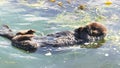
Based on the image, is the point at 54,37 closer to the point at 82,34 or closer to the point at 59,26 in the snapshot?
the point at 82,34

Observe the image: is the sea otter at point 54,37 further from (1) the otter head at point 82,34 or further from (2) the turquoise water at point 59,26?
(2) the turquoise water at point 59,26

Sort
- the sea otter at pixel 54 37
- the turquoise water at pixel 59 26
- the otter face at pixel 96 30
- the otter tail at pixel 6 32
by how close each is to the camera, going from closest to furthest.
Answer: the turquoise water at pixel 59 26, the sea otter at pixel 54 37, the otter tail at pixel 6 32, the otter face at pixel 96 30

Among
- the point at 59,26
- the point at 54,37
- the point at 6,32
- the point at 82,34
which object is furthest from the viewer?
the point at 59,26

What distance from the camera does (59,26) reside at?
1177 centimetres

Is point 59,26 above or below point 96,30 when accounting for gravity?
below

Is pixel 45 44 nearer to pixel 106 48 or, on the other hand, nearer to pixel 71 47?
pixel 71 47

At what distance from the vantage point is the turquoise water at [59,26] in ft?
29.1

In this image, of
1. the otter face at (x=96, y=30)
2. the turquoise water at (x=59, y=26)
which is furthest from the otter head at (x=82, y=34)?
the turquoise water at (x=59, y=26)

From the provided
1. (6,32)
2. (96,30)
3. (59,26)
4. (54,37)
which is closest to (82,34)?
(96,30)

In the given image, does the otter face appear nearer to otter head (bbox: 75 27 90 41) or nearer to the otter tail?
otter head (bbox: 75 27 90 41)

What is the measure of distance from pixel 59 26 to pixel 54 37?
78.0 inches

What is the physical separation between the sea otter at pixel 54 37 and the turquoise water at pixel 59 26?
196 mm

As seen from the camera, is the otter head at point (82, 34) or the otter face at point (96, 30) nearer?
the otter head at point (82, 34)

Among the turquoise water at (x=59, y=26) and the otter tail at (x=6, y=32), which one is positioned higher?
the otter tail at (x=6, y=32)
